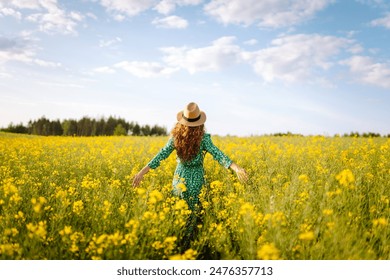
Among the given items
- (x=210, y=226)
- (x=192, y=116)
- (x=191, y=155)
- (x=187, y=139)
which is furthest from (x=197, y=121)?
(x=210, y=226)

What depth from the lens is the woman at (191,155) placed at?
12.3ft

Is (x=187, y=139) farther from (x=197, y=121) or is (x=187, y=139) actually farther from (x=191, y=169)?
(x=191, y=169)

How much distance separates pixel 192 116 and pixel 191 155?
0.50m

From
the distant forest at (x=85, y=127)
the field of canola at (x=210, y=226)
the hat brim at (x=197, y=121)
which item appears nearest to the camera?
the field of canola at (x=210, y=226)

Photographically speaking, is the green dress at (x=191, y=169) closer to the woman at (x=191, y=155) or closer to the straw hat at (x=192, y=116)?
the woman at (x=191, y=155)

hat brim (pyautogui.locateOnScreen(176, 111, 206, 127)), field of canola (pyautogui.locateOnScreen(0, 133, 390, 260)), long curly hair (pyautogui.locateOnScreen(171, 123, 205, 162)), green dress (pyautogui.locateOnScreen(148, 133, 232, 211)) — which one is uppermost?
hat brim (pyautogui.locateOnScreen(176, 111, 206, 127))

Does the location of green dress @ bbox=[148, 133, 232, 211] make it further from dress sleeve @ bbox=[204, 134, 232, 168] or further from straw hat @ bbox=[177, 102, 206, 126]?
straw hat @ bbox=[177, 102, 206, 126]

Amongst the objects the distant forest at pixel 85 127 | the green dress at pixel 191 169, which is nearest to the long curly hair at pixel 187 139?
→ the green dress at pixel 191 169

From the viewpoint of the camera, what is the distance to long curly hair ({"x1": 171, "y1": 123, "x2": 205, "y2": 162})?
3.79 m

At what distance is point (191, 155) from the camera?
389cm

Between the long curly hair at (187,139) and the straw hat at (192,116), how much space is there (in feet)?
0.24

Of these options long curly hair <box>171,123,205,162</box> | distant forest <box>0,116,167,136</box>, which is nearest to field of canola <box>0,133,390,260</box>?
long curly hair <box>171,123,205,162</box>

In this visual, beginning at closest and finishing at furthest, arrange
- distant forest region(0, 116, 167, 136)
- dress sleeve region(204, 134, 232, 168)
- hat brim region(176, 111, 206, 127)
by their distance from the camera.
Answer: hat brim region(176, 111, 206, 127)
dress sleeve region(204, 134, 232, 168)
distant forest region(0, 116, 167, 136)
